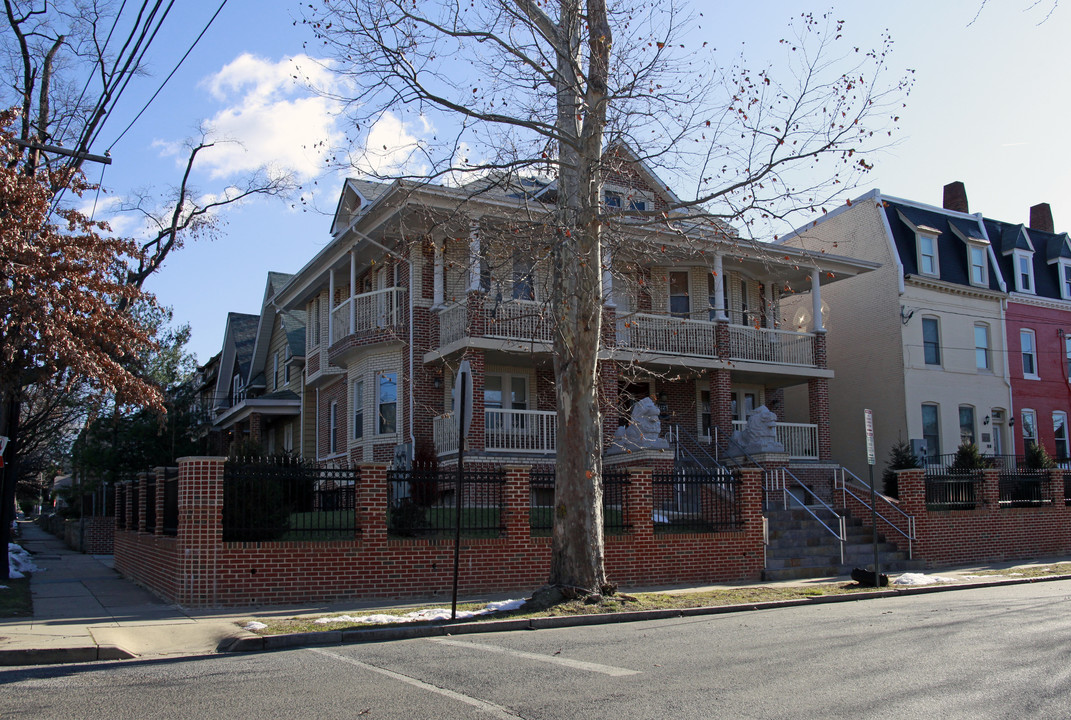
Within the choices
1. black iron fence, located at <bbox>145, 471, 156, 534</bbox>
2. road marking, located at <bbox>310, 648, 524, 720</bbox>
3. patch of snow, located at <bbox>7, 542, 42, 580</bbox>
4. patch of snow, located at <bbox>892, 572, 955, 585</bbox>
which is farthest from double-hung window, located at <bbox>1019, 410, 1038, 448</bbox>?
patch of snow, located at <bbox>7, 542, 42, 580</bbox>

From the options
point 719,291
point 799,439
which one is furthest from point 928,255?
point 719,291

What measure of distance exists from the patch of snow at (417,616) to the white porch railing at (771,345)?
13912mm

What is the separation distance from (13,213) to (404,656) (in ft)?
31.2

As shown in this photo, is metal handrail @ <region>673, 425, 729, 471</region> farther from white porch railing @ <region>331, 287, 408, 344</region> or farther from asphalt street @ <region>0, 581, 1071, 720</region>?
asphalt street @ <region>0, 581, 1071, 720</region>

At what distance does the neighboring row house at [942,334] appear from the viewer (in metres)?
29.8

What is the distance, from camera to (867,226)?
31.0 m

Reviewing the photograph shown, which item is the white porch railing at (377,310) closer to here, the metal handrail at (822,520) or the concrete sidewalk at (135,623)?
the concrete sidewalk at (135,623)

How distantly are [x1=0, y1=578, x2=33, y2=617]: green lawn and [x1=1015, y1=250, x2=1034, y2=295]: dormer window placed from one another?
31832 millimetres

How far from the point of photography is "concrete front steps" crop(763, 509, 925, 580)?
56.4 ft

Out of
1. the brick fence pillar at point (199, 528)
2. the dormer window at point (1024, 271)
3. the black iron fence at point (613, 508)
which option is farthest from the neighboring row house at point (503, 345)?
the dormer window at point (1024, 271)

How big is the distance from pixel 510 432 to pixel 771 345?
850 cm

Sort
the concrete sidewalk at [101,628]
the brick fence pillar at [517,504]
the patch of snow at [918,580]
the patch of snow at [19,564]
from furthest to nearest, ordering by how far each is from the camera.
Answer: the patch of snow at [19,564] → the patch of snow at [918,580] → the brick fence pillar at [517,504] → the concrete sidewalk at [101,628]

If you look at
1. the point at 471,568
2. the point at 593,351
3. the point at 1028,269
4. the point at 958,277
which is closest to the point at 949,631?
the point at 593,351

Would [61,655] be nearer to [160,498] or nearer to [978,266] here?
[160,498]
